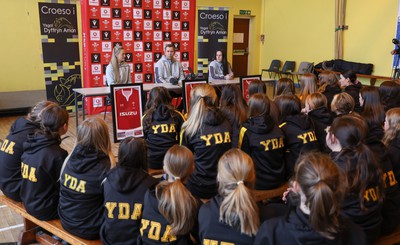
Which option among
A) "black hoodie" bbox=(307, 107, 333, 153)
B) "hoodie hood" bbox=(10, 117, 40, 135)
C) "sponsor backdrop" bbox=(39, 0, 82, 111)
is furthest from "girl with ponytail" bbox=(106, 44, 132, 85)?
"black hoodie" bbox=(307, 107, 333, 153)

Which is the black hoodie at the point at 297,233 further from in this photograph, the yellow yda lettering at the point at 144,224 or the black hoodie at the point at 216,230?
the yellow yda lettering at the point at 144,224

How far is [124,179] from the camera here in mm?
2049

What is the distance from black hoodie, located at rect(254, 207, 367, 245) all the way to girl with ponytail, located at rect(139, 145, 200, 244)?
1.30 ft

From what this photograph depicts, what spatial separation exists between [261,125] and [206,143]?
449 millimetres

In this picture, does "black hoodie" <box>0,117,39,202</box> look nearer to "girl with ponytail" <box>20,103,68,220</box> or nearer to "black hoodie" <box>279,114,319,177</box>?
"girl with ponytail" <box>20,103,68,220</box>

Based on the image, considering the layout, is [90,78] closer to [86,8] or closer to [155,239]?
[86,8]


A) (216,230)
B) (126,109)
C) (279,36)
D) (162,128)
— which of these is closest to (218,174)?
(216,230)

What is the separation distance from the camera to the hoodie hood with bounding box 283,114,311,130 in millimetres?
3004

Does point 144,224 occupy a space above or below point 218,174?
below

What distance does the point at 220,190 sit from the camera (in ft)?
5.77

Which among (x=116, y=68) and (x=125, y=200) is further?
(x=116, y=68)

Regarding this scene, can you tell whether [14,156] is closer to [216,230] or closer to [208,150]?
[208,150]

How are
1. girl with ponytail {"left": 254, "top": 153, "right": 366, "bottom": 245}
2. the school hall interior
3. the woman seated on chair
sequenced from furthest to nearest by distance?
the school hall interior
the woman seated on chair
girl with ponytail {"left": 254, "top": 153, "right": 366, "bottom": 245}

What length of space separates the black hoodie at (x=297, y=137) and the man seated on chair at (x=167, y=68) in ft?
11.8
